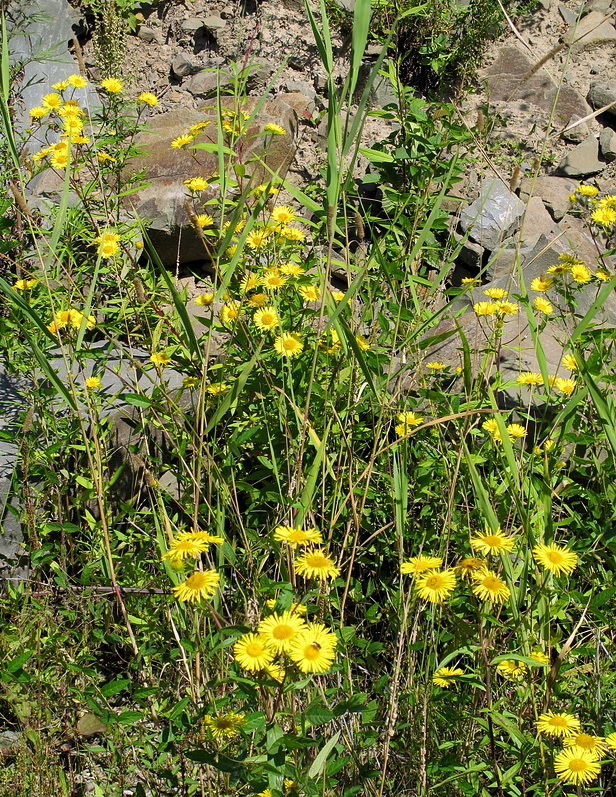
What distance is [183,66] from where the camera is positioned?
5328mm

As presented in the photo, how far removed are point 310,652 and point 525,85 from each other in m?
5.27

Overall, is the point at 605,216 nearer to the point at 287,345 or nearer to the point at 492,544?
the point at 287,345

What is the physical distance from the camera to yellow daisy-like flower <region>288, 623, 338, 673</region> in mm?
1023

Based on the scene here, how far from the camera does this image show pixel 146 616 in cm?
179

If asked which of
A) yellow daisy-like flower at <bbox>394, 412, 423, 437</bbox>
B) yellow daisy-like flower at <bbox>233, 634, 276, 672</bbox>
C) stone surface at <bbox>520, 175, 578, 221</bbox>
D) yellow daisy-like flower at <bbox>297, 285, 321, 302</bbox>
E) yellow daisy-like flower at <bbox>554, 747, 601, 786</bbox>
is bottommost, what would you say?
stone surface at <bbox>520, 175, 578, 221</bbox>

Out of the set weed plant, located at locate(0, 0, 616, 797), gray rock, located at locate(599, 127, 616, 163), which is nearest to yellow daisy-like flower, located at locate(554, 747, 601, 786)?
weed plant, located at locate(0, 0, 616, 797)

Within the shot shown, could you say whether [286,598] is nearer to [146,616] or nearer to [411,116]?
→ [146,616]

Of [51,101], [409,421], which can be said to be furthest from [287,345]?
[51,101]

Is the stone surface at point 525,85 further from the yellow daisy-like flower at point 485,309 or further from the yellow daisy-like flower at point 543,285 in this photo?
the yellow daisy-like flower at point 485,309

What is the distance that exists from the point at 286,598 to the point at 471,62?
15.6 feet

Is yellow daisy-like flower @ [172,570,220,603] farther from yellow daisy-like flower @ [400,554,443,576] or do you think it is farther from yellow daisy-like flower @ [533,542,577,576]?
yellow daisy-like flower @ [533,542,577,576]

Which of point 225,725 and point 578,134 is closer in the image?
point 225,725

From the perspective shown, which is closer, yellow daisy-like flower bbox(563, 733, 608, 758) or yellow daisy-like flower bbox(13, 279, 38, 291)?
yellow daisy-like flower bbox(563, 733, 608, 758)

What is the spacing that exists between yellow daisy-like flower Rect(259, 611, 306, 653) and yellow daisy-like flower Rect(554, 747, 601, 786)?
545 mm
